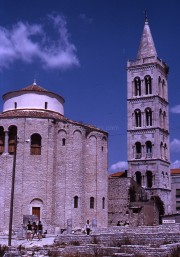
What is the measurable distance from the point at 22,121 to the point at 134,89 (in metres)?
32.9

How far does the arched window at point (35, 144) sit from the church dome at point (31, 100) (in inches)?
185

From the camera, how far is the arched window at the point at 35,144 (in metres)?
41.8

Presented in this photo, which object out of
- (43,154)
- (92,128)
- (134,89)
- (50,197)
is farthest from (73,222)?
(134,89)

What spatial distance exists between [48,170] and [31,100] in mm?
8408

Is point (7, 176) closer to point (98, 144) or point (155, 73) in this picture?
point (98, 144)

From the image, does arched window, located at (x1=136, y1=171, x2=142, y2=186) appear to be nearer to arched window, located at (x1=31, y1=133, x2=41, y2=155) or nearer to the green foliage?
arched window, located at (x1=31, y1=133, x2=41, y2=155)

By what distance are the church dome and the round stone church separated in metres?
0.10

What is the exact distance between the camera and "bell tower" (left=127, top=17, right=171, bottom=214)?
218ft

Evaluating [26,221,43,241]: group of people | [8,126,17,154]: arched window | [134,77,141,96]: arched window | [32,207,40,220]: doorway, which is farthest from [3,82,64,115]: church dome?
[134,77,141,96]: arched window

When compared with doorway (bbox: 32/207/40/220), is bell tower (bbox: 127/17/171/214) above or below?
above

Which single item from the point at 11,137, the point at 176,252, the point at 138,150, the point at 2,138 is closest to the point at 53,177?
the point at 11,137

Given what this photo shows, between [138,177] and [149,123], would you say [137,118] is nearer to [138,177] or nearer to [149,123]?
[149,123]

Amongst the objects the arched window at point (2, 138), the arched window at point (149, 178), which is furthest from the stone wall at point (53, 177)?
the arched window at point (149, 178)

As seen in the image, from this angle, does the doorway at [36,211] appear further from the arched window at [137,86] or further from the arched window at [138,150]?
the arched window at [137,86]
